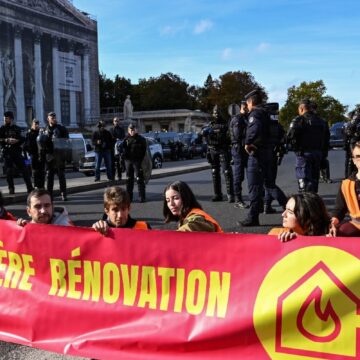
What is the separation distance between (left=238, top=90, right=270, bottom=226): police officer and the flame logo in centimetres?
474

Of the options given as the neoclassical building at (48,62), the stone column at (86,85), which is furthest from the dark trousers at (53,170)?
the stone column at (86,85)

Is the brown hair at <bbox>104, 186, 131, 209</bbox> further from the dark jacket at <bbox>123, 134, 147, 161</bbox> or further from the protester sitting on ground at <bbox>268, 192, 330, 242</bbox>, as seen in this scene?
the dark jacket at <bbox>123, 134, 147, 161</bbox>

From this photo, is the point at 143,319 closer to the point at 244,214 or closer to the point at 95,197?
the point at 244,214

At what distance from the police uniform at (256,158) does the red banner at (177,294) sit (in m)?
4.28

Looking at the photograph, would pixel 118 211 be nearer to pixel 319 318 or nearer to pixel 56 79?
pixel 319 318

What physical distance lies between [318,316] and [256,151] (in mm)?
5109

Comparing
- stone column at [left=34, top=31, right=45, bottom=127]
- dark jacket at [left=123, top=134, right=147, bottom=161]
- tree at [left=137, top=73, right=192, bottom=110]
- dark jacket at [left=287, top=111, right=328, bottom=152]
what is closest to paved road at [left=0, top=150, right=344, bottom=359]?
dark jacket at [left=123, top=134, right=147, bottom=161]

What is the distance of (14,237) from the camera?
4031mm

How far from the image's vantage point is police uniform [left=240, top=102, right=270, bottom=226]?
786 cm

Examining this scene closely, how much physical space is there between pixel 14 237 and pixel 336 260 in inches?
82.1

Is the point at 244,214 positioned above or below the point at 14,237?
below

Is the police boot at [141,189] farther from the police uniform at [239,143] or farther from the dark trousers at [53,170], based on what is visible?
the police uniform at [239,143]

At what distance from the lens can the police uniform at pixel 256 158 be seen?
25.8 ft

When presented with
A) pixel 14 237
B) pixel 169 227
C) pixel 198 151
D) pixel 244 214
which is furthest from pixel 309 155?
pixel 198 151
